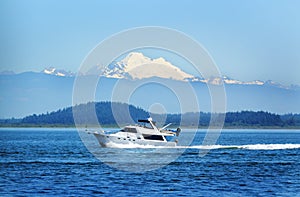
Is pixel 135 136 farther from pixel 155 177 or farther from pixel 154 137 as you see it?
pixel 155 177

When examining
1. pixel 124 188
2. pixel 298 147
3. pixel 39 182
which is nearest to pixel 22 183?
pixel 39 182

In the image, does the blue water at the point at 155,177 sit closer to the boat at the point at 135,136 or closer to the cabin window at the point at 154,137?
the boat at the point at 135,136

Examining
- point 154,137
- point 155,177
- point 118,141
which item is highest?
point 154,137

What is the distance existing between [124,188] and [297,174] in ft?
68.5

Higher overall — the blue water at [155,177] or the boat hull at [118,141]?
the boat hull at [118,141]

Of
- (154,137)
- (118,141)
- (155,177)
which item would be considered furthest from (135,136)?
(155,177)

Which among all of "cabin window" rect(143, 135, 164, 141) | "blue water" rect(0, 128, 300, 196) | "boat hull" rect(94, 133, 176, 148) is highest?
"cabin window" rect(143, 135, 164, 141)

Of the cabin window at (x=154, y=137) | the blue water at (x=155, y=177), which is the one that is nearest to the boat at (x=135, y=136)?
the cabin window at (x=154, y=137)

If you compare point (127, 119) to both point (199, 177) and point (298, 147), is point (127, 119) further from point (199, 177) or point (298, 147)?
point (199, 177)

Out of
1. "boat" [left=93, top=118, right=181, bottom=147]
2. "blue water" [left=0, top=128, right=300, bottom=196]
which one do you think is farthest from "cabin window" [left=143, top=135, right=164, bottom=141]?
"blue water" [left=0, top=128, right=300, bottom=196]

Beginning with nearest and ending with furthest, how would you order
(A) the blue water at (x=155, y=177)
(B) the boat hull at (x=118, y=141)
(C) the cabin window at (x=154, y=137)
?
1. (A) the blue water at (x=155, y=177)
2. (B) the boat hull at (x=118, y=141)
3. (C) the cabin window at (x=154, y=137)

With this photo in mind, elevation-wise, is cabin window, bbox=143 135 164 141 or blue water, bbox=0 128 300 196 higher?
cabin window, bbox=143 135 164 141

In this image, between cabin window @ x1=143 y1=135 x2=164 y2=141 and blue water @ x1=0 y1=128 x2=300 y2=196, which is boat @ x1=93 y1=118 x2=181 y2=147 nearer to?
cabin window @ x1=143 y1=135 x2=164 y2=141

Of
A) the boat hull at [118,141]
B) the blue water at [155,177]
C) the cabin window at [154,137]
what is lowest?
the blue water at [155,177]
